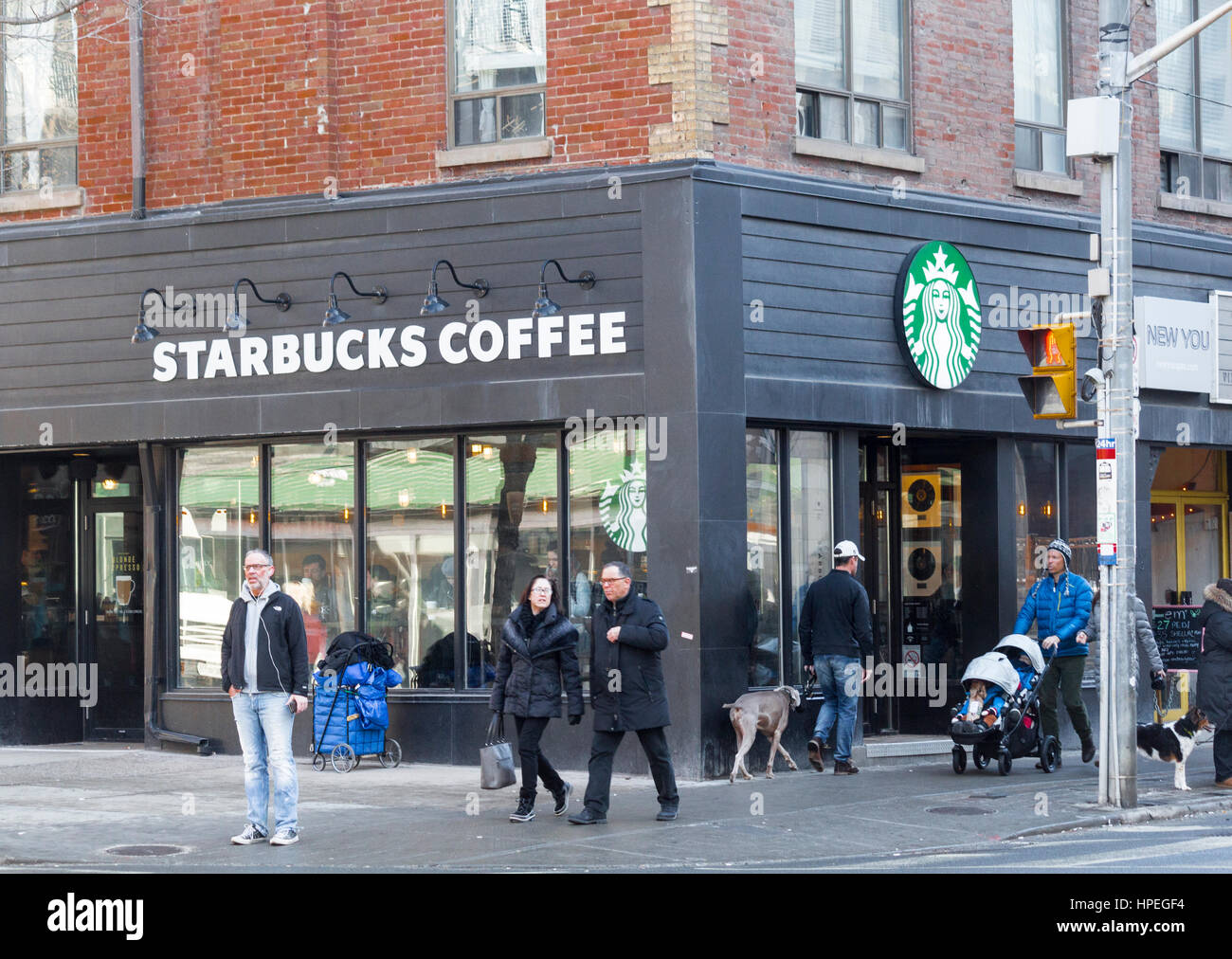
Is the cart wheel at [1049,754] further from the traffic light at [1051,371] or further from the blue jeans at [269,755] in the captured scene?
the blue jeans at [269,755]

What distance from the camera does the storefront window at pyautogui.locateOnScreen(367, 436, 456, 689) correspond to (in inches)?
605

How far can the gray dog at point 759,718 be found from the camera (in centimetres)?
1377

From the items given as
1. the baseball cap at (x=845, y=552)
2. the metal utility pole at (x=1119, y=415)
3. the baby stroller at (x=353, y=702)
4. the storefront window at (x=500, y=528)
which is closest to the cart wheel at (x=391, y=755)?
the baby stroller at (x=353, y=702)

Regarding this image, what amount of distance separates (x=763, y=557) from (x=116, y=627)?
7417 millimetres

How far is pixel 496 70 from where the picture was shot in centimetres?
1527

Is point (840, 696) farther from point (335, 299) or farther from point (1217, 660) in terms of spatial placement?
point (335, 299)

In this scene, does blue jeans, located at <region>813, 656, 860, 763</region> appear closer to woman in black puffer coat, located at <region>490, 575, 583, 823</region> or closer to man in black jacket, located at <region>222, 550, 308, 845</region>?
woman in black puffer coat, located at <region>490, 575, 583, 823</region>

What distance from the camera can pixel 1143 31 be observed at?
18.1 meters

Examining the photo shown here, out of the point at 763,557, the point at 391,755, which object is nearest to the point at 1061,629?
the point at 763,557

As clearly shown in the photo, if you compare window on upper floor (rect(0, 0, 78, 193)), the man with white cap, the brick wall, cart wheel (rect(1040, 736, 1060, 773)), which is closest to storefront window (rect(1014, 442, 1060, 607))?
cart wheel (rect(1040, 736, 1060, 773))

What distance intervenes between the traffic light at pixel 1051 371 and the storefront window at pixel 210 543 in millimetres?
7808

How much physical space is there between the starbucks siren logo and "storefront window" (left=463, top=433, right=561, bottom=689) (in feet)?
1.86

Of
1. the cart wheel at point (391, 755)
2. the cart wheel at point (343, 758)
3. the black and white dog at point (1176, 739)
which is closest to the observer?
the black and white dog at point (1176, 739)
